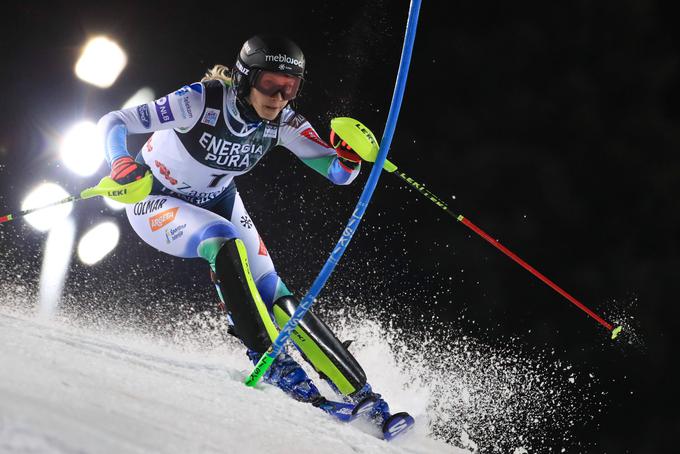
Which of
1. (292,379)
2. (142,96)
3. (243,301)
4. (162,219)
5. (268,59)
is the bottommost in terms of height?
(292,379)

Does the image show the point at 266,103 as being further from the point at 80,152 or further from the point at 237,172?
the point at 80,152

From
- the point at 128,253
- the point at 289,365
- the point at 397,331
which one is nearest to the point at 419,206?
the point at 397,331

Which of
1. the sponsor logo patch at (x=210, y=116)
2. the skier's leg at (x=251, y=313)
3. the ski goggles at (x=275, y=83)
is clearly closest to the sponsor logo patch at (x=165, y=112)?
the sponsor logo patch at (x=210, y=116)

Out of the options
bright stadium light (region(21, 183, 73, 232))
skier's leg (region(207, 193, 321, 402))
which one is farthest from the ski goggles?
bright stadium light (region(21, 183, 73, 232))

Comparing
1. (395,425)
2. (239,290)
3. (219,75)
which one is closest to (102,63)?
(219,75)

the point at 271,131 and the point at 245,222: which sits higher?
the point at 271,131

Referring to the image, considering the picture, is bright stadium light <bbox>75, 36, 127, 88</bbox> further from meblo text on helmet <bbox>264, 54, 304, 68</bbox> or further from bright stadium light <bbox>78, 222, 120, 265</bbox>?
meblo text on helmet <bbox>264, 54, 304, 68</bbox>

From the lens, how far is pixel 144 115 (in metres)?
2.33

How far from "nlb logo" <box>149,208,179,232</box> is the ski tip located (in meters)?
1.17

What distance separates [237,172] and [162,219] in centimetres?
38

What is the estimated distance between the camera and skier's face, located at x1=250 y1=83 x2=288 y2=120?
7.47ft

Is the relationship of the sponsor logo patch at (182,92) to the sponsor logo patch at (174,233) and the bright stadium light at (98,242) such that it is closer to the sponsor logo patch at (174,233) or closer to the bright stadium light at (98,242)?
the sponsor logo patch at (174,233)

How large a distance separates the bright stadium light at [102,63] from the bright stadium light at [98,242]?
1.11 meters

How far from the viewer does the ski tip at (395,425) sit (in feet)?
6.88
